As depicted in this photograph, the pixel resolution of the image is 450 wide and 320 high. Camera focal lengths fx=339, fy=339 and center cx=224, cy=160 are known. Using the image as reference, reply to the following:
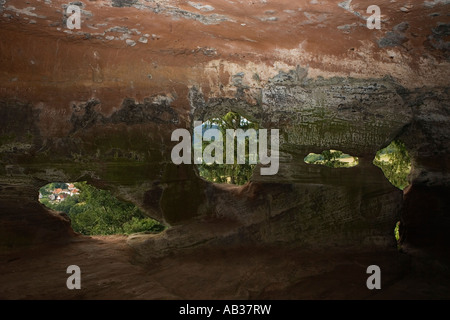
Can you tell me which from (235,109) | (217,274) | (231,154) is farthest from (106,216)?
(235,109)

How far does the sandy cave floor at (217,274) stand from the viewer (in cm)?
455

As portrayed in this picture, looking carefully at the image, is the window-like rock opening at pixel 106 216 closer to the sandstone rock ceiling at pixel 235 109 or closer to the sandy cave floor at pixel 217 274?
the sandy cave floor at pixel 217 274

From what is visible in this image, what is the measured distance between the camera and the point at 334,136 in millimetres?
5625

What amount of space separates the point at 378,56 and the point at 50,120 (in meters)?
5.34

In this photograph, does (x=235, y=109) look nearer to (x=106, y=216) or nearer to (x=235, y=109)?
(x=235, y=109)

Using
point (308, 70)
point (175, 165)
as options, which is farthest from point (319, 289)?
point (308, 70)

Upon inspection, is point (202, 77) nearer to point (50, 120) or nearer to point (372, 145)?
point (50, 120)

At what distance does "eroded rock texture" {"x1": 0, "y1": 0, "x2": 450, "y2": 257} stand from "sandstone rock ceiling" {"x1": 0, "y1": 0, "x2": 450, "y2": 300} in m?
0.02

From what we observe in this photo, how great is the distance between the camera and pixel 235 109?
220 inches

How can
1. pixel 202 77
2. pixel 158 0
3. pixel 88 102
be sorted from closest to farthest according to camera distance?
pixel 158 0
pixel 88 102
pixel 202 77

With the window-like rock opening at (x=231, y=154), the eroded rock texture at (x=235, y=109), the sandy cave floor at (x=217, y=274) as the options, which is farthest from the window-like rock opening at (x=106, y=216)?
the eroded rock texture at (x=235, y=109)

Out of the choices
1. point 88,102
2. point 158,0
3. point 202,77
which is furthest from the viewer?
point 202,77

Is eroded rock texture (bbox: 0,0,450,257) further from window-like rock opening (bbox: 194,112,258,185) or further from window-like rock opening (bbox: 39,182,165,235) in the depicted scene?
window-like rock opening (bbox: 39,182,165,235)

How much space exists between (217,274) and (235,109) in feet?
8.60
